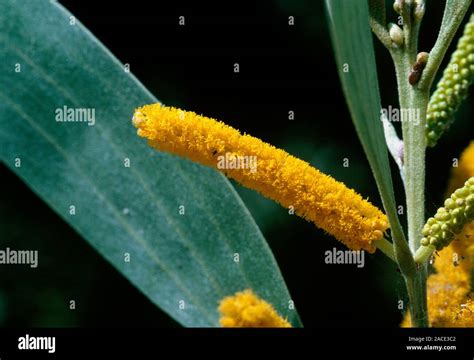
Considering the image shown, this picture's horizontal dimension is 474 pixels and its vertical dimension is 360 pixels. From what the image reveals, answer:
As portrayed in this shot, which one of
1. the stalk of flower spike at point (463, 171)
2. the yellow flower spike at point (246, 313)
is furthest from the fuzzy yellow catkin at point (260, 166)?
the stalk of flower spike at point (463, 171)

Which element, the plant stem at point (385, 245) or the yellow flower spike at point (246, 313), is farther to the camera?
the plant stem at point (385, 245)

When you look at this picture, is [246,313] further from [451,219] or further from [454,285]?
[454,285]

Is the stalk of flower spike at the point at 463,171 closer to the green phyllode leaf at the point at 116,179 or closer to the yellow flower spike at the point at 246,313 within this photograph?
the green phyllode leaf at the point at 116,179

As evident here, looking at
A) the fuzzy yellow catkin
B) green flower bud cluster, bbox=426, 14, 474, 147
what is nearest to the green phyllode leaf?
the fuzzy yellow catkin

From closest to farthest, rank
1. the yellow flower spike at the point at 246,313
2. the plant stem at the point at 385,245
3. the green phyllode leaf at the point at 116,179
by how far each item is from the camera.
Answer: the yellow flower spike at the point at 246,313 < the plant stem at the point at 385,245 < the green phyllode leaf at the point at 116,179

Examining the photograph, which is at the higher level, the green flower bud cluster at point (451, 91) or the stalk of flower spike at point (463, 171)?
the green flower bud cluster at point (451, 91)

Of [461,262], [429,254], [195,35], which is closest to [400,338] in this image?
[461,262]

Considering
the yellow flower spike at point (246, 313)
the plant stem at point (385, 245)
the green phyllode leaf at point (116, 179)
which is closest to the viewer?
the yellow flower spike at point (246, 313)
